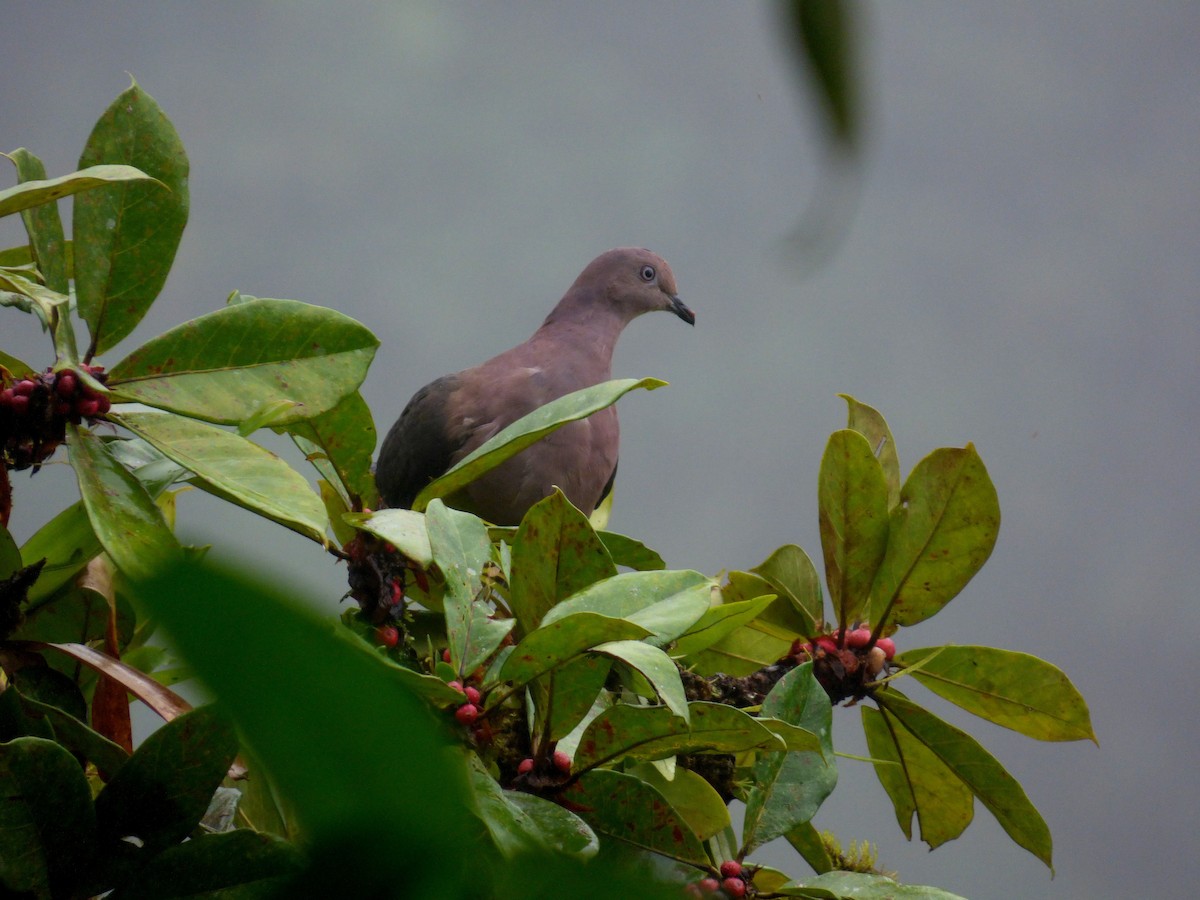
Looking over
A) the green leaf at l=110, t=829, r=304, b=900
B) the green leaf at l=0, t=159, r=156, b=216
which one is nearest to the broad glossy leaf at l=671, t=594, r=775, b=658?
the green leaf at l=110, t=829, r=304, b=900

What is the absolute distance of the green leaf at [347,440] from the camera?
2.13 feet

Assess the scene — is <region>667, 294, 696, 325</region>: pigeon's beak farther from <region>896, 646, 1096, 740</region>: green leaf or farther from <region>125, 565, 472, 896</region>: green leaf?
<region>125, 565, 472, 896</region>: green leaf

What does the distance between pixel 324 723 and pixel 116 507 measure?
42cm

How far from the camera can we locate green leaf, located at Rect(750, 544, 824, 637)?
2.56 ft

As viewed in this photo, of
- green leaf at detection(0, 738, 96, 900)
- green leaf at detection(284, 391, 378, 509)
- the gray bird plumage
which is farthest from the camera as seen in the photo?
the gray bird plumage

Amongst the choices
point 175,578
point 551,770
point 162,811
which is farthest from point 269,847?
point 175,578

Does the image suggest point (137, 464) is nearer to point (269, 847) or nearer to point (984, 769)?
point (269, 847)

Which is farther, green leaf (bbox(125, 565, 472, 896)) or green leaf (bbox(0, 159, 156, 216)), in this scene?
green leaf (bbox(0, 159, 156, 216))

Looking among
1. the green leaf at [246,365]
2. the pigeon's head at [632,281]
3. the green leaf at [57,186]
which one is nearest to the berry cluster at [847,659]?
the green leaf at [246,365]

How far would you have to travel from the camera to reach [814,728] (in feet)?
1.97

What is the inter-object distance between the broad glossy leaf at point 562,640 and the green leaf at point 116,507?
154mm

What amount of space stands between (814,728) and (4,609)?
42 centimetres

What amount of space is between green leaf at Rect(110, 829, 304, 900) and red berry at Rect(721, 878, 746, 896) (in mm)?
240

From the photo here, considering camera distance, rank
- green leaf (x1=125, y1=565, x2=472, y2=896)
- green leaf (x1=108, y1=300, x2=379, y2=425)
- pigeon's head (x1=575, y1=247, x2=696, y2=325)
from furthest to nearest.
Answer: pigeon's head (x1=575, y1=247, x2=696, y2=325) < green leaf (x1=108, y1=300, x2=379, y2=425) < green leaf (x1=125, y1=565, x2=472, y2=896)
